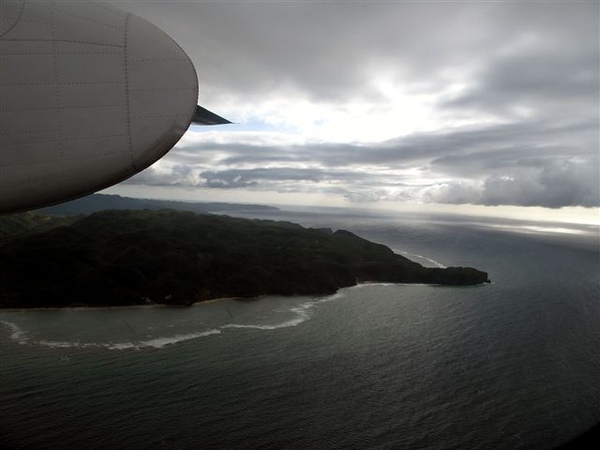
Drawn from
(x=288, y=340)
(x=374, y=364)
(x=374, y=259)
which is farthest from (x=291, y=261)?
(x=374, y=364)

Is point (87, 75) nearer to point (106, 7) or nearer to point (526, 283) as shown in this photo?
point (106, 7)

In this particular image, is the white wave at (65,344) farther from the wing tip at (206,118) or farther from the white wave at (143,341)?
the wing tip at (206,118)

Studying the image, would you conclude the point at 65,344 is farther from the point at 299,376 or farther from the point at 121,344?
the point at 299,376

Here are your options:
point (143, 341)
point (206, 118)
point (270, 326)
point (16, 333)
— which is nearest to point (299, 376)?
point (270, 326)

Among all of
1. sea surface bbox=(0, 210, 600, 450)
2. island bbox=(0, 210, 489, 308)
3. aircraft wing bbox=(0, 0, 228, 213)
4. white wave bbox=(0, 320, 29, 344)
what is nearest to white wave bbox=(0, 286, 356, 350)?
white wave bbox=(0, 320, 29, 344)

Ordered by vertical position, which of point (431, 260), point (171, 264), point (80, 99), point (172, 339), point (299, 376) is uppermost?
point (80, 99)

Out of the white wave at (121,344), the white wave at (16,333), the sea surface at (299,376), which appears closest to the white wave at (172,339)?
the white wave at (121,344)
